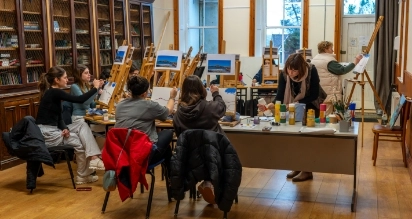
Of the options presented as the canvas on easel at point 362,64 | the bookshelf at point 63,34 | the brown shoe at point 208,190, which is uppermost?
the bookshelf at point 63,34

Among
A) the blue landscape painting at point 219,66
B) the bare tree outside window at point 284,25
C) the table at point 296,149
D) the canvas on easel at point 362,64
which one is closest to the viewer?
the table at point 296,149

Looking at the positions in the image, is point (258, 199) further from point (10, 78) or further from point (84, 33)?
point (84, 33)

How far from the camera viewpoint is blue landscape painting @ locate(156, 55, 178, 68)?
5.21 metres

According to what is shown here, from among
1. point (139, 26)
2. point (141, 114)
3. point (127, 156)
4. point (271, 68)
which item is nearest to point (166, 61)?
point (141, 114)

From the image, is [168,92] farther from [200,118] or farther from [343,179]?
[343,179]

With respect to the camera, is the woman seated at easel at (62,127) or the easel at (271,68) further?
the easel at (271,68)

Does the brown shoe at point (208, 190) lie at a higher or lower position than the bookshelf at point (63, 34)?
lower

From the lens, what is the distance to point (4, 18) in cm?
627

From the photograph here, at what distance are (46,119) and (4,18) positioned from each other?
6.34 feet

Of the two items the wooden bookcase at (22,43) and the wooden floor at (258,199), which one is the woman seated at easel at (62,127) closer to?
the wooden floor at (258,199)

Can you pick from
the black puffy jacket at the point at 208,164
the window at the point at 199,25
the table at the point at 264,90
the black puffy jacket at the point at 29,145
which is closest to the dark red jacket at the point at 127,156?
the black puffy jacket at the point at 208,164

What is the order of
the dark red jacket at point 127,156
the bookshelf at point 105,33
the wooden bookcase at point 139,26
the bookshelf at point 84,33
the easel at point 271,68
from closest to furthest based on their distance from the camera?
the dark red jacket at point 127,156 → the bookshelf at point 84,33 → the bookshelf at point 105,33 → the easel at point 271,68 → the wooden bookcase at point 139,26

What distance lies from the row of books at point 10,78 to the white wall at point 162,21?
14.6 feet

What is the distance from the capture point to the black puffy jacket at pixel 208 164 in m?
3.74
